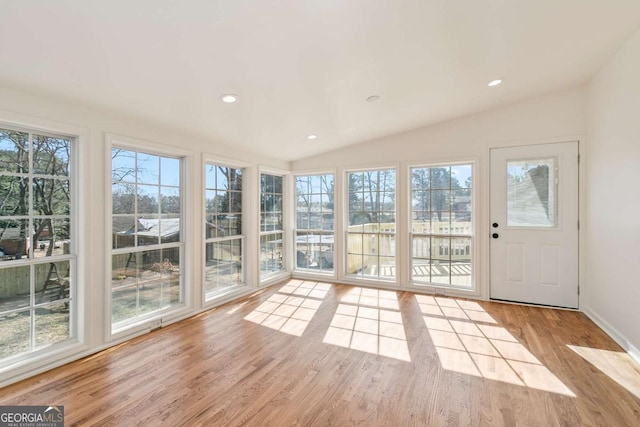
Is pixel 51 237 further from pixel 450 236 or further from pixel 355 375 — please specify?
pixel 450 236

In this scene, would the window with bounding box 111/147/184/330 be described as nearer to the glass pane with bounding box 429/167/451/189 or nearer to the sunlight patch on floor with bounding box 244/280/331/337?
the sunlight patch on floor with bounding box 244/280/331/337

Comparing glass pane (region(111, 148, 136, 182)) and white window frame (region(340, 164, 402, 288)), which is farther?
white window frame (region(340, 164, 402, 288))

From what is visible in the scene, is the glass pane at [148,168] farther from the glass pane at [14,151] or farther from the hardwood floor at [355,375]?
the hardwood floor at [355,375]

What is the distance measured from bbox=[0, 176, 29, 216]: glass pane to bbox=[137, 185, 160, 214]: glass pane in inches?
34.8

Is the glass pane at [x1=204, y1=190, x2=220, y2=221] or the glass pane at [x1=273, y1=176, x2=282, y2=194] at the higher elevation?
the glass pane at [x1=273, y1=176, x2=282, y2=194]

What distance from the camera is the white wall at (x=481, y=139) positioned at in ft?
12.0

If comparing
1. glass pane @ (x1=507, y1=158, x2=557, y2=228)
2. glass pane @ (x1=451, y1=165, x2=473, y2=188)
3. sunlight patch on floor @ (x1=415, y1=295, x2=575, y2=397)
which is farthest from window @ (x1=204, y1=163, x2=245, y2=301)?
glass pane @ (x1=507, y1=158, x2=557, y2=228)

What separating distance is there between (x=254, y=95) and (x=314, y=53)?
2.54ft

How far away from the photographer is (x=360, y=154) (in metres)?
4.84

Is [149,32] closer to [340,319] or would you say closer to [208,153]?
[208,153]

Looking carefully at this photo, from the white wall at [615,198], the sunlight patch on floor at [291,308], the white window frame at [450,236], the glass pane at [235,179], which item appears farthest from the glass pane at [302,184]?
the white wall at [615,198]

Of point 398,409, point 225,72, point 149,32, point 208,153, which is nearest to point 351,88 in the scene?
point 225,72

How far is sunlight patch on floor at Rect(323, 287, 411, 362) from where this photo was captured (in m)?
2.74

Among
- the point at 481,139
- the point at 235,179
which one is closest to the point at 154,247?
the point at 235,179
